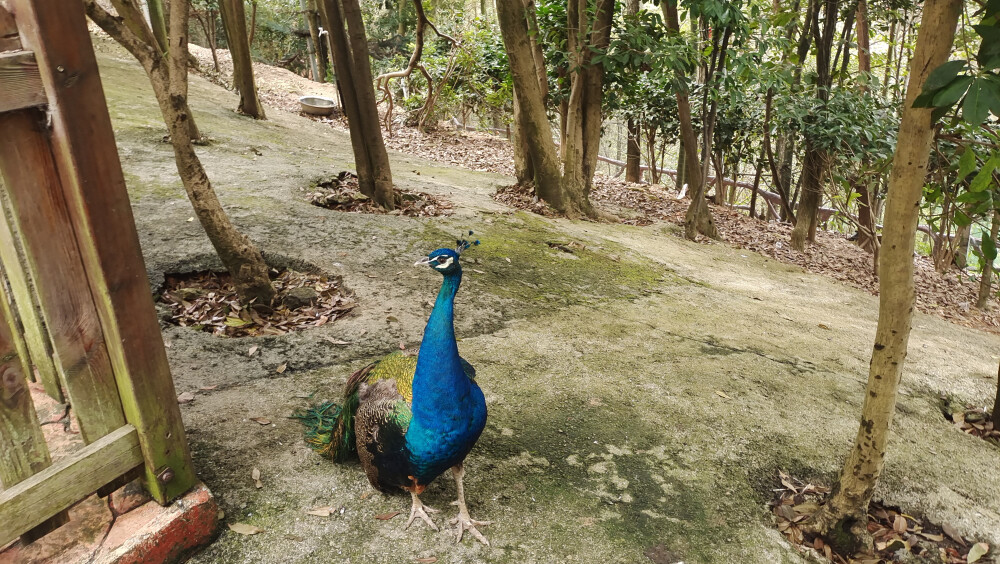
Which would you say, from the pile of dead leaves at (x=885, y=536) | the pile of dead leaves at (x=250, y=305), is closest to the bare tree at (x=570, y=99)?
the pile of dead leaves at (x=250, y=305)

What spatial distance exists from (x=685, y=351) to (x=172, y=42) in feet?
13.7

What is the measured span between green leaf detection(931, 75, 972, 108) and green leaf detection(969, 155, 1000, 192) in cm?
66

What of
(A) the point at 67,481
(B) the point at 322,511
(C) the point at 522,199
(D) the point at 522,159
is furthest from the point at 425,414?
(D) the point at 522,159

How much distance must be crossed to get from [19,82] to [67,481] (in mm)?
1221

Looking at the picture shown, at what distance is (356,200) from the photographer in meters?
6.91

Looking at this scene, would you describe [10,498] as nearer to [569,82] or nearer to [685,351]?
[685,351]

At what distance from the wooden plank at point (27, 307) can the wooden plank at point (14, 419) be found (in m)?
0.18

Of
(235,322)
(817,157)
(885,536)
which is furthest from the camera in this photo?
(817,157)

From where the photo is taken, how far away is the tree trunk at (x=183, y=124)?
11.5ft

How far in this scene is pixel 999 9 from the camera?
1729 mm

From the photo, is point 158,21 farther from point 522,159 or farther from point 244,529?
point 244,529

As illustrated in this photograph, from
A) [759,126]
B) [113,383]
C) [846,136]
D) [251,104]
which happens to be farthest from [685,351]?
[251,104]

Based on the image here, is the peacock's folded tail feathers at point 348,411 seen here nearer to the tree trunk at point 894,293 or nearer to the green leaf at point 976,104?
the tree trunk at point 894,293

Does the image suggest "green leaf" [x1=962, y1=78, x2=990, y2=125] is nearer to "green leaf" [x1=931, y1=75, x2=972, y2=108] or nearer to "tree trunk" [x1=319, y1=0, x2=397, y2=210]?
"green leaf" [x1=931, y1=75, x2=972, y2=108]
